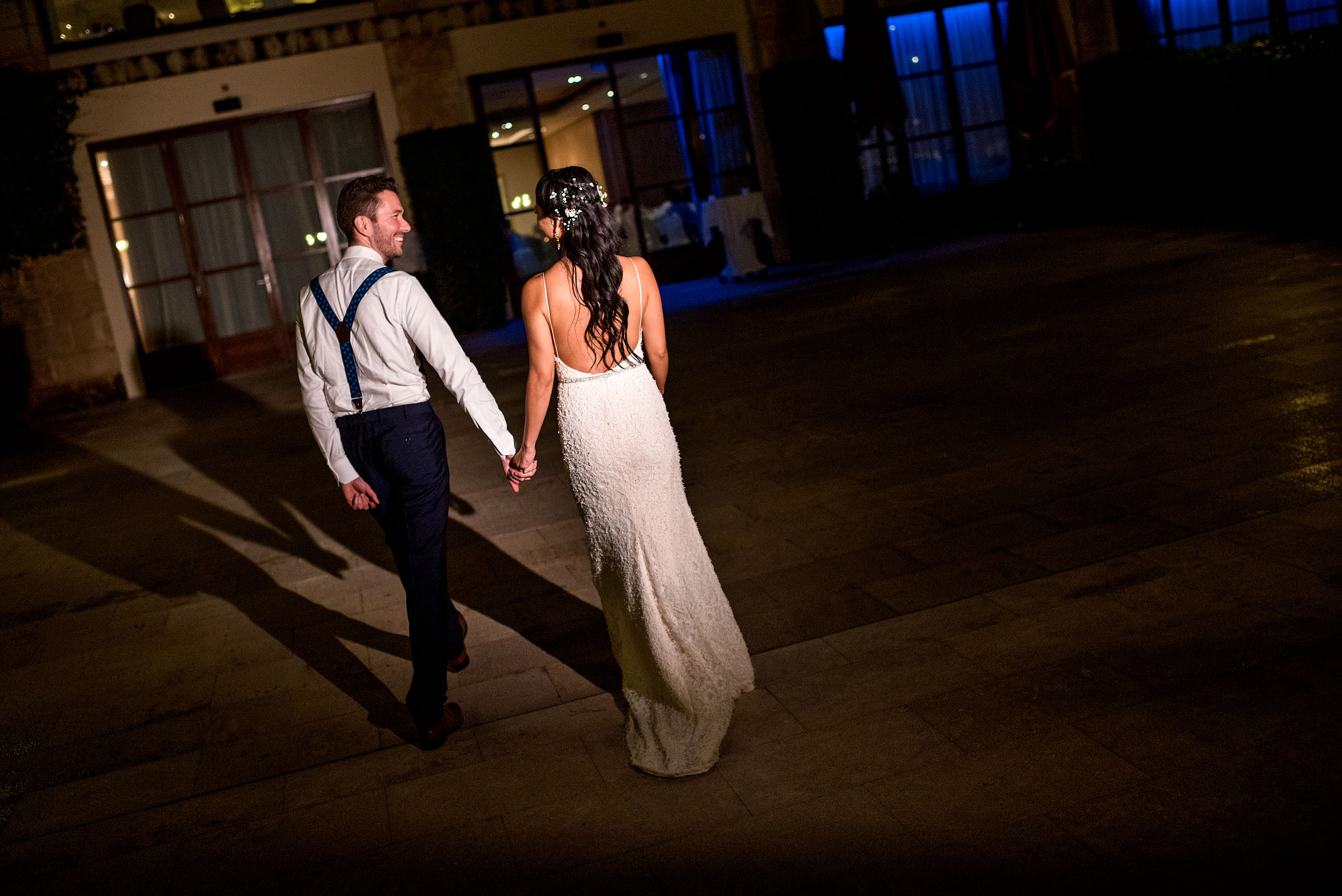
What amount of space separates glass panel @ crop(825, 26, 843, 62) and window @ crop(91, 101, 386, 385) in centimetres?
629

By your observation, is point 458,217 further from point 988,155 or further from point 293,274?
point 988,155

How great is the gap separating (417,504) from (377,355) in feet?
1.45

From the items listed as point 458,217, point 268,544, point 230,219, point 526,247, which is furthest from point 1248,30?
point 268,544

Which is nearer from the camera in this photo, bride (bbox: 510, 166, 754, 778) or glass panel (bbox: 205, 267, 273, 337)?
bride (bbox: 510, 166, 754, 778)

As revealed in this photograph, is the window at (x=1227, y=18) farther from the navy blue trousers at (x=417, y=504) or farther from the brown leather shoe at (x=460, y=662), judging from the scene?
the navy blue trousers at (x=417, y=504)

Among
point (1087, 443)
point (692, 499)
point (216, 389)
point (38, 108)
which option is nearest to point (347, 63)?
point (38, 108)

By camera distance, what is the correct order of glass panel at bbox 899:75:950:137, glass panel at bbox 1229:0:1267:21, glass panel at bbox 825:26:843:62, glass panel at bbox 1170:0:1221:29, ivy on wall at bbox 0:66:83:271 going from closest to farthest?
ivy on wall at bbox 0:66:83:271 < glass panel at bbox 825:26:843:62 < glass panel at bbox 899:75:950:137 < glass panel at bbox 1170:0:1221:29 < glass panel at bbox 1229:0:1267:21

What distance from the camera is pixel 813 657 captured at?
3609 millimetres

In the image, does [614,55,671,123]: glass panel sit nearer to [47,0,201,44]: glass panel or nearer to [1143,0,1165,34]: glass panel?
[47,0,201,44]: glass panel

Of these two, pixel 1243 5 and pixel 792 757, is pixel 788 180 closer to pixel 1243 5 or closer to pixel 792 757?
pixel 1243 5

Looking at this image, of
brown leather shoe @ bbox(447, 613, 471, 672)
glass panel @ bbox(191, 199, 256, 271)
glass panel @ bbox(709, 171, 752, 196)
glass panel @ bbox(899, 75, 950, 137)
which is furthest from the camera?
glass panel @ bbox(899, 75, 950, 137)

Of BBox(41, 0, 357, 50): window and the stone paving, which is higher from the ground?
BBox(41, 0, 357, 50): window

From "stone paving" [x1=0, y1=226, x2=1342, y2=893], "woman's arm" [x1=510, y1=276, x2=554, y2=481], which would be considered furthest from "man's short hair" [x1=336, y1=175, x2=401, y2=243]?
"stone paving" [x1=0, y1=226, x2=1342, y2=893]

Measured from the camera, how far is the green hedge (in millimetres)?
13859
